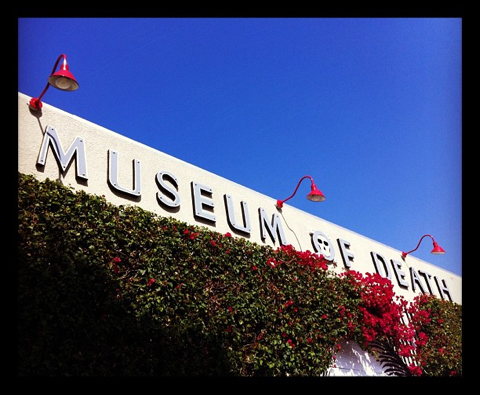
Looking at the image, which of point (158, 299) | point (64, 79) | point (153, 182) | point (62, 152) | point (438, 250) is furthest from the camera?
point (438, 250)

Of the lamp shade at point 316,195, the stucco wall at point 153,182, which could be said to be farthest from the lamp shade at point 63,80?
the lamp shade at point 316,195

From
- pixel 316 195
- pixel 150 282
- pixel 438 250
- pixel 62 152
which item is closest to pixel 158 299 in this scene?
pixel 150 282

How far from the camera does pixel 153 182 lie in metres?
7.53

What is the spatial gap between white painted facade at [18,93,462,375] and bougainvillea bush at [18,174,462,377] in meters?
0.52

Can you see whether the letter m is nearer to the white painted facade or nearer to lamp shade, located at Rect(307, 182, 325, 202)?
the white painted facade

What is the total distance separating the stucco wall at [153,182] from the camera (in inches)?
247

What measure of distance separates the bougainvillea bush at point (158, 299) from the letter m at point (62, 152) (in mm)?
577

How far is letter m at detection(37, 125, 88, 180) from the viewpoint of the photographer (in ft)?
20.5

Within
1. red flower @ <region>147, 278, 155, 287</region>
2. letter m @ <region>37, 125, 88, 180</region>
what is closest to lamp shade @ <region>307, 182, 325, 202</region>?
red flower @ <region>147, 278, 155, 287</region>

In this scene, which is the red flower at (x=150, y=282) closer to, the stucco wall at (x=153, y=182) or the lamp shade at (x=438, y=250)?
the stucco wall at (x=153, y=182)

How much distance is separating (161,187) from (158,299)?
216cm

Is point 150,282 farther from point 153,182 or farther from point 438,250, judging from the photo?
point 438,250
